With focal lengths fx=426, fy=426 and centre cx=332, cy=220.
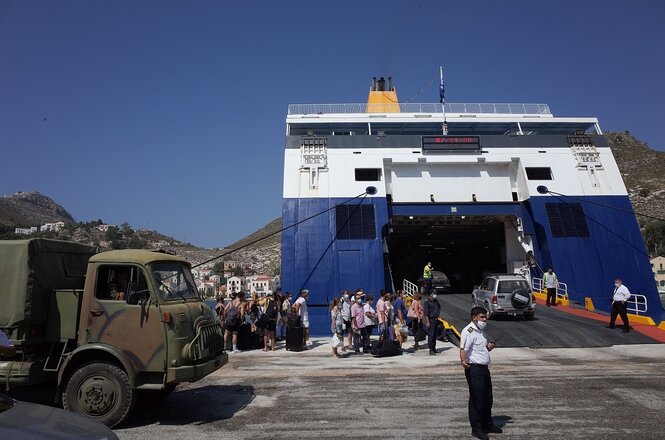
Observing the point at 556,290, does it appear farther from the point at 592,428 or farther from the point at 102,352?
the point at 102,352

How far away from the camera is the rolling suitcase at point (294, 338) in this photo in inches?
502

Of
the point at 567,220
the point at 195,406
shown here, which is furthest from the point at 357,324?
the point at 567,220

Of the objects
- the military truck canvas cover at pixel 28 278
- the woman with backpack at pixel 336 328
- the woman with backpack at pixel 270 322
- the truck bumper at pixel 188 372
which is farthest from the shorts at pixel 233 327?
the truck bumper at pixel 188 372

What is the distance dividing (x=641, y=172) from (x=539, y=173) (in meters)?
107

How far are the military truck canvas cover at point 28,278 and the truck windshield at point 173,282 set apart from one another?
164cm

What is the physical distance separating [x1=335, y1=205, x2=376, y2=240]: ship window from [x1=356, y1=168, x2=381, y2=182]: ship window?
1.62 m

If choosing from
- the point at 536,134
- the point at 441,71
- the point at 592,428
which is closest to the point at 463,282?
the point at 536,134

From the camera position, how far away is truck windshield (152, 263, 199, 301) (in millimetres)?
6570

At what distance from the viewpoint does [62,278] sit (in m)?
6.93

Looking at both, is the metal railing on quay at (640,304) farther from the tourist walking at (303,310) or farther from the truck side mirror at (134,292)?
the truck side mirror at (134,292)

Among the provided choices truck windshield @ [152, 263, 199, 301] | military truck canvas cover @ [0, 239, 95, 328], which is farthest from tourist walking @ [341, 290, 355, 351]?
military truck canvas cover @ [0, 239, 95, 328]

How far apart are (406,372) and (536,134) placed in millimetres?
18243

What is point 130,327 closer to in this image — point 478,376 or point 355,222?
point 478,376

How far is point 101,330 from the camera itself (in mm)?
6273
